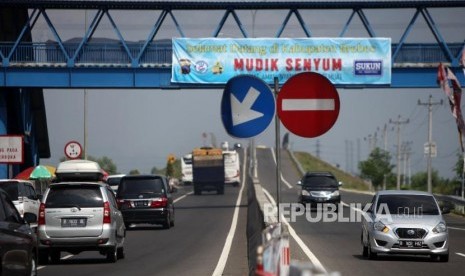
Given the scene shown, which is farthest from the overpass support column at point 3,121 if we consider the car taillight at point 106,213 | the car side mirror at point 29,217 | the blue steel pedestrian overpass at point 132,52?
the car side mirror at point 29,217

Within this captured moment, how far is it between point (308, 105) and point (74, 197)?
12.1m

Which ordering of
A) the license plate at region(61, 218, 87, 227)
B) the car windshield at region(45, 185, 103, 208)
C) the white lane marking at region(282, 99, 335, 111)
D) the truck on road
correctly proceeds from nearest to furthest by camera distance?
the white lane marking at region(282, 99, 335, 111) → the license plate at region(61, 218, 87, 227) → the car windshield at region(45, 185, 103, 208) → the truck on road

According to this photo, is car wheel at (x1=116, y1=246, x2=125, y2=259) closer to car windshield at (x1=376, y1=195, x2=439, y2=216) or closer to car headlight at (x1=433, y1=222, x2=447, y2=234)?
car windshield at (x1=376, y1=195, x2=439, y2=216)

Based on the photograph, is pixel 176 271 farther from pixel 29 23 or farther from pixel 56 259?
pixel 29 23

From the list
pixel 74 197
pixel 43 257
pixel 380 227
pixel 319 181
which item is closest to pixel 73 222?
pixel 74 197

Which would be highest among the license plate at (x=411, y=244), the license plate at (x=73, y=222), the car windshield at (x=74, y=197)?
the car windshield at (x=74, y=197)

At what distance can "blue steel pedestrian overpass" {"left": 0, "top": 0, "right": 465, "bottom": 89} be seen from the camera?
152ft

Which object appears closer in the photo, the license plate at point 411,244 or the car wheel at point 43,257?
the car wheel at point 43,257

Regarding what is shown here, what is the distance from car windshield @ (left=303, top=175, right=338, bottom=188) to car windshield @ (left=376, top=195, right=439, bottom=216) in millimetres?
28011

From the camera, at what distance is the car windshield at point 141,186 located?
39344 mm

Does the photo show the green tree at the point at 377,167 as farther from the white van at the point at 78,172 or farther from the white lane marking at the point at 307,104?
the white lane marking at the point at 307,104

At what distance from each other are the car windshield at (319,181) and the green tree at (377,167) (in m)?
77.9

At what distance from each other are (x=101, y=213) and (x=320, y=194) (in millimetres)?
29687

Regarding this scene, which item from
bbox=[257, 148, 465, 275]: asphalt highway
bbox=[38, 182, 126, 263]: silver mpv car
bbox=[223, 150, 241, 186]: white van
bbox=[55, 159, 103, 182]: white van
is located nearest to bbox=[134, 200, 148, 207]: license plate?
bbox=[55, 159, 103, 182]: white van
